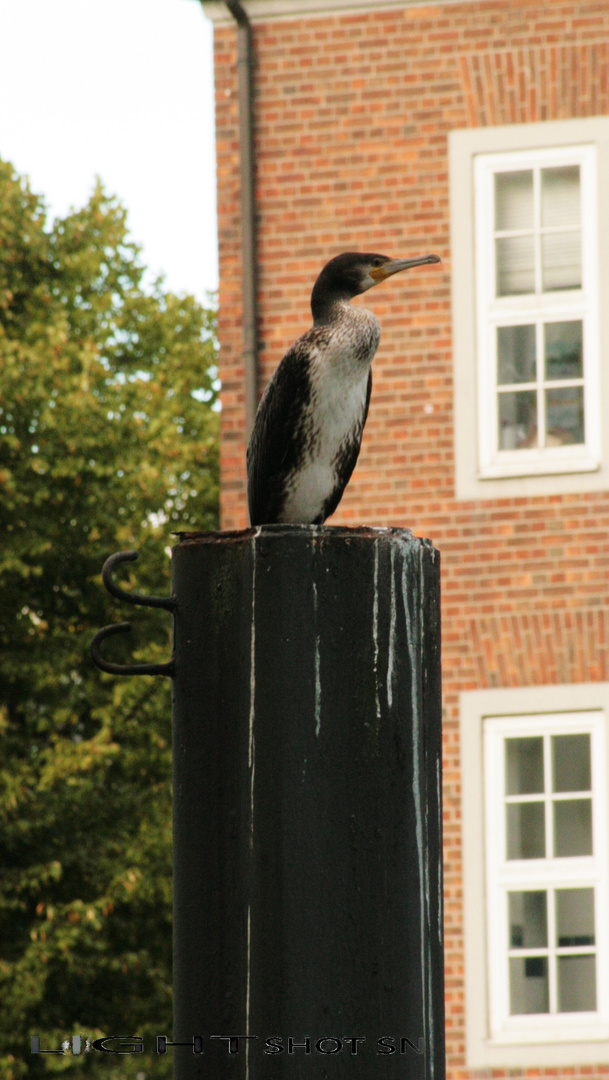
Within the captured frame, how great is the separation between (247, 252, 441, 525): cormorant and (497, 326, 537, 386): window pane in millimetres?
6943

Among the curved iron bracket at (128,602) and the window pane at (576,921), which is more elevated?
the curved iron bracket at (128,602)

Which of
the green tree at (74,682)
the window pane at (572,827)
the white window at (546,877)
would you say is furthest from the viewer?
the green tree at (74,682)

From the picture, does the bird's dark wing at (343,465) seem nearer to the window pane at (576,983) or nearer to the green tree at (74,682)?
the window pane at (576,983)

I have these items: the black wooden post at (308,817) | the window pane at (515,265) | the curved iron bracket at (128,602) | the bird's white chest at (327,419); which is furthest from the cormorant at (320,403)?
the window pane at (515,265)

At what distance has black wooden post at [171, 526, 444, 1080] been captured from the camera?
2.57 metres

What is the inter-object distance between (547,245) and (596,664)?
260cm

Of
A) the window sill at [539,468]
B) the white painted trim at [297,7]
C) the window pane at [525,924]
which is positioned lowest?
the window pane at [525,924]

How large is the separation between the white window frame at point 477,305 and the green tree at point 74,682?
8517 millimetres

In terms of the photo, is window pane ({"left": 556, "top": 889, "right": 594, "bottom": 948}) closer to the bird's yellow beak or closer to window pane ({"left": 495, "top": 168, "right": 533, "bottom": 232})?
window pane ({"left": 495, "top": 168, "right": 533, "bottom": 232})

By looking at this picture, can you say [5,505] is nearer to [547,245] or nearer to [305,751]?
[547,245]

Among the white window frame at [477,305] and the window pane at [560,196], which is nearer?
the white window frame at [477,305]

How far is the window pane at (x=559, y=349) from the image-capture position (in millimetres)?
10594

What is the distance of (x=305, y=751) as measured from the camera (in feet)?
8.58

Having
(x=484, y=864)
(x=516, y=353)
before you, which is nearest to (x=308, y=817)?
(x=484, y=864)
